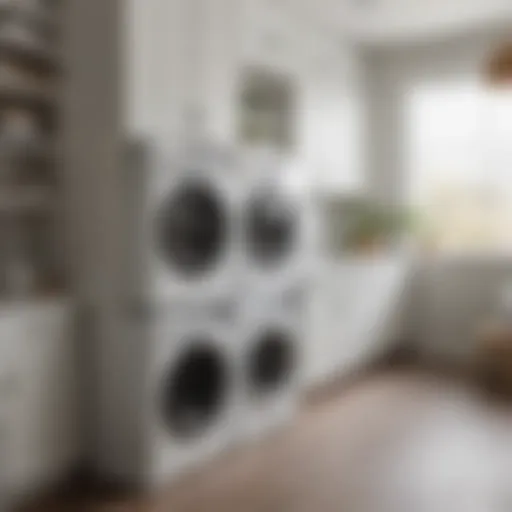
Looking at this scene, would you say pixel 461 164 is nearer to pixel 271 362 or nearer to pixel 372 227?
pixel 372 227

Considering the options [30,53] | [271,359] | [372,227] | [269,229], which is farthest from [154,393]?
[372,227]

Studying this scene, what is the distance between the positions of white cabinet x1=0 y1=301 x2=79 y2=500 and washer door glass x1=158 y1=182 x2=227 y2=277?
0.50 m

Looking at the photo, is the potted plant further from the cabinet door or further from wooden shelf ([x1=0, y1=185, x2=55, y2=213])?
wooden shelf ([x1=0, y1=185, x2=55, y2=213])

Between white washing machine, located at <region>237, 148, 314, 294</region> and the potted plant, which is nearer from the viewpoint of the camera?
white washing machine, located at <region>237, 148, 314, 294</region>

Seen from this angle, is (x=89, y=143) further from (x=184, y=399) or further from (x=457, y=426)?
(x=457, y=426)

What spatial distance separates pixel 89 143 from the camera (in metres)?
→ 3.03

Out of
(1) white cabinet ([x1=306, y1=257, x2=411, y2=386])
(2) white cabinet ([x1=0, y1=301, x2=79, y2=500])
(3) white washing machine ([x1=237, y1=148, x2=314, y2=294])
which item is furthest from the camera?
(1) white cabinet ([x1=306, y1=257, x2=411, y2=386])

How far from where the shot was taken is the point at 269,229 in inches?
145

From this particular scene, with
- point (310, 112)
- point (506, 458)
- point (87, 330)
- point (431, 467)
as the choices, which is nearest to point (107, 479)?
point (87, 330)

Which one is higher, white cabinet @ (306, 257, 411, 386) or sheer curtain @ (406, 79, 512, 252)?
sheer curtain @ (406, 79, 512, 252)

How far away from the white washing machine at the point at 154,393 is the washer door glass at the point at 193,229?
0.20m

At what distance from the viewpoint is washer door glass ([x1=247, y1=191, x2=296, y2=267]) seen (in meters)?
3.53

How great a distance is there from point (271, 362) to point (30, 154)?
1.59 m

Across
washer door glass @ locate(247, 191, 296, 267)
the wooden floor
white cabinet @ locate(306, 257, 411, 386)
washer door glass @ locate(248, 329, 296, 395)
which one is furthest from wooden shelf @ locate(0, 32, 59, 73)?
white cabinet @ locate(306, 257, 411, 386)
